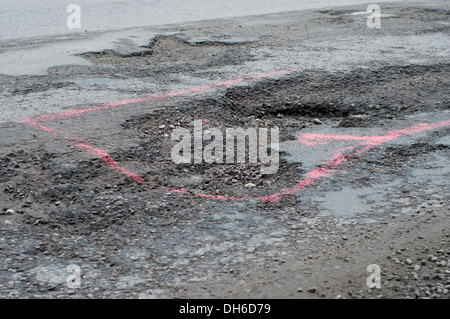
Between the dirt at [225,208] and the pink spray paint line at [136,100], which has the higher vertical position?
the pink spray paint line at [136,100]

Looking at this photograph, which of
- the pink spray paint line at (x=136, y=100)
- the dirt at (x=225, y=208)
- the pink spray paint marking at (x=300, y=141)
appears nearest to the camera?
the dirt at (x=225, y=208)

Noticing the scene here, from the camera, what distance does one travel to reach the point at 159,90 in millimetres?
5406

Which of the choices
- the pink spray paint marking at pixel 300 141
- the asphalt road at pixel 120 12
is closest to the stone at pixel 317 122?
the pink spray paint marking at pixel 300 141

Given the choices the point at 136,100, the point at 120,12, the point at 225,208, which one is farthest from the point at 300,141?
the point at 120,12

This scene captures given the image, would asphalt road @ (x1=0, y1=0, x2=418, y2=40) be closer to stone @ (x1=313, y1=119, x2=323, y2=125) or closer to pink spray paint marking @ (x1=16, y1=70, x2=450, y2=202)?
pink spray paint marking @ (x1=16, y1=70, x2=450, y2=202)

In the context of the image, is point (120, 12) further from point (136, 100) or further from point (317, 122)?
point (317, 122)

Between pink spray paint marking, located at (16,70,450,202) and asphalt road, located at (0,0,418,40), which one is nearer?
pink spray paint marking, located at (16,70,450,202)

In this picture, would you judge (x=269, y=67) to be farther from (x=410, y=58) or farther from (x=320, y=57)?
(x=410, y=58)

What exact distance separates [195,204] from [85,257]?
2.63 ft

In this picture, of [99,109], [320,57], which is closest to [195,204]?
[99,109]

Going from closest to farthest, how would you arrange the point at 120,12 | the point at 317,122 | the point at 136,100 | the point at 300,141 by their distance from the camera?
the point at 300,141 < the point at 317,122 < the point at 136,100 < the point at 120,12

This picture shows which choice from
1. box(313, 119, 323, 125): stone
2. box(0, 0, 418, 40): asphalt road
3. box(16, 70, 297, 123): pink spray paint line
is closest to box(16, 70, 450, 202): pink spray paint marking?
box(16, 70, 297, 123): pink spray paint line

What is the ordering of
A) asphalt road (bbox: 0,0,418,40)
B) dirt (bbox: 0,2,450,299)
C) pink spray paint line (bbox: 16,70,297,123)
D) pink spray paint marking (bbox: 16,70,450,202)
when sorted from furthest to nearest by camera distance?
1. asphalt road (bbox: 0,0,418,40)
2. pink spray paint line (bbox: 16,70,297,123)
3. pink spray paint marking (bbox: 16,70,450,202)
4. dirt (bbox: 0,2,450,299)

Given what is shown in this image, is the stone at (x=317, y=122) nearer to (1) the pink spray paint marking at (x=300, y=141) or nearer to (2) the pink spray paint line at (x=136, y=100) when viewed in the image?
(1) the pink spray paint marking at (x=300, y=141)
